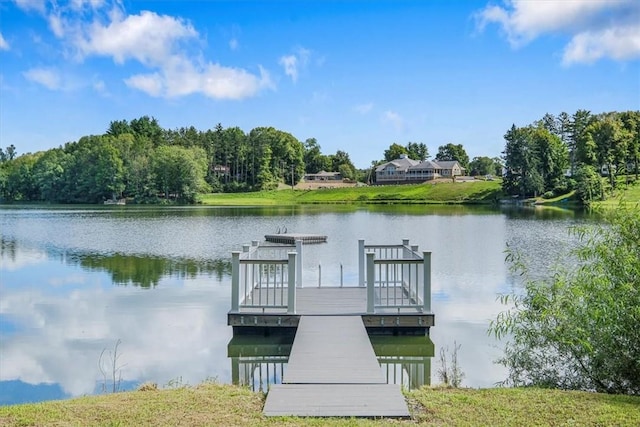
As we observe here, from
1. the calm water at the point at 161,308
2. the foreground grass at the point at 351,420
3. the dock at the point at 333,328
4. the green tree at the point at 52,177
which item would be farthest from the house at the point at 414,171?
the foreground grass at the point at 351,420

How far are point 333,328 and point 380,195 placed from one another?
8474cm

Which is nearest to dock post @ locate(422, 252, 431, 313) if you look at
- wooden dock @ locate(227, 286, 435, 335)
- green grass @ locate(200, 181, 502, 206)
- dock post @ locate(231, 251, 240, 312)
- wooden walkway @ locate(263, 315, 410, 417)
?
wooden dock @ locate(227, 286, 435, 335)

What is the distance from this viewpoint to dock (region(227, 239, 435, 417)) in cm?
588

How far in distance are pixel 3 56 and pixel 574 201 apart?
6216 cm

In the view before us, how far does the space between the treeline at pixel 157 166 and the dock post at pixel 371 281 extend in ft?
247

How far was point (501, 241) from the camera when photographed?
28.7 metres

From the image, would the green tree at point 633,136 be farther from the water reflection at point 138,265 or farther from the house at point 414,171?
the water reflection at point 138,265

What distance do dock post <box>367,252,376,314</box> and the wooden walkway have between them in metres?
0.57

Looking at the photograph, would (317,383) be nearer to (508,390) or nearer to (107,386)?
(508,390)

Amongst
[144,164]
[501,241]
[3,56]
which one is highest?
[3,56]

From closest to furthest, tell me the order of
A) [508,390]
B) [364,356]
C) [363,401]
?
[363,401] → [508,390] → [364,356]

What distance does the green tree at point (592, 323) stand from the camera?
6.33 metres

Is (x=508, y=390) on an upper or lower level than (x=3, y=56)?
lower

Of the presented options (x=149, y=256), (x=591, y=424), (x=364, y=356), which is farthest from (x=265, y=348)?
(x=149, y=256)
